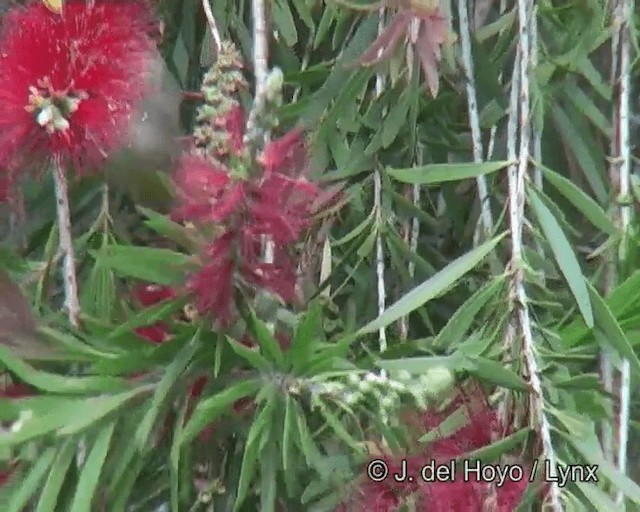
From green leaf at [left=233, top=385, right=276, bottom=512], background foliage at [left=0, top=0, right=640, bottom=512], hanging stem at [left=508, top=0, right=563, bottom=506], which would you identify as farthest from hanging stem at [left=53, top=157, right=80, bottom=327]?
hanging stem at [left=508, top=0, right=563, bottom=506]

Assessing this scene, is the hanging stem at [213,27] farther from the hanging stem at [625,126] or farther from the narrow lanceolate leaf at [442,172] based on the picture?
the hanging stem at [625,126]

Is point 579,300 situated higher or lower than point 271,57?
lower

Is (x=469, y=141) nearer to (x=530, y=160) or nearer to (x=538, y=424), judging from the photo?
(x=530, y=160)

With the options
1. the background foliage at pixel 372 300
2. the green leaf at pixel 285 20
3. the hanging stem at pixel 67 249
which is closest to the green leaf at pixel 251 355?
the background foliage at pixel 372 300

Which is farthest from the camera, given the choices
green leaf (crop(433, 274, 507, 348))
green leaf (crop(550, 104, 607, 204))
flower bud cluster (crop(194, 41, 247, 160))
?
green leaf (crop(550, 104, 607, 204))

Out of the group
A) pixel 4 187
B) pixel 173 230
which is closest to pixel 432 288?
pixel 173 230

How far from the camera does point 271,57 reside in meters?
0.55

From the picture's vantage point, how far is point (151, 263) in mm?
406

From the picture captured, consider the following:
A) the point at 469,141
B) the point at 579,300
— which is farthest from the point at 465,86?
the point at 579,300

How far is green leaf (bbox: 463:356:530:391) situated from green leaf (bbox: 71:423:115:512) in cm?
16

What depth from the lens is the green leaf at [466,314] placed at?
42 centimetres

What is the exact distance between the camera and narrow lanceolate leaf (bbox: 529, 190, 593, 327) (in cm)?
40

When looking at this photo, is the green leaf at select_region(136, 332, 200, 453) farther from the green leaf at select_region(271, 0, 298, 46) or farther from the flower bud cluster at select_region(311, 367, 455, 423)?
the green leaf at select_region(271, 0, 298, 46)

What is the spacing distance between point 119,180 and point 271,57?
0.41 feet
